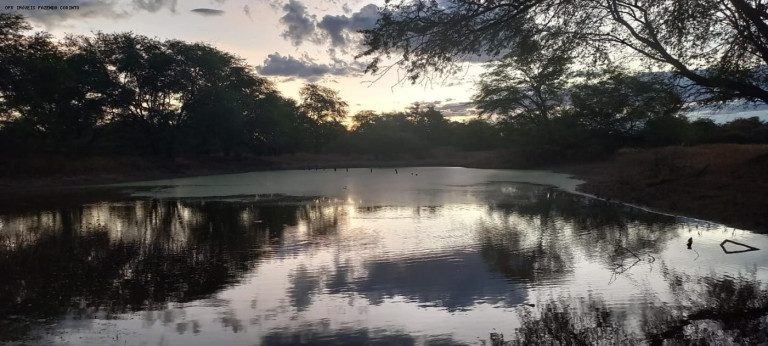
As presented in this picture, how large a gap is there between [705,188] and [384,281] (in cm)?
1408

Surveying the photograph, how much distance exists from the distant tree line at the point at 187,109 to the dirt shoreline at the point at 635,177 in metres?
2.33

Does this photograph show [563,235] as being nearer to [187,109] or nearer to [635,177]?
[635,177]

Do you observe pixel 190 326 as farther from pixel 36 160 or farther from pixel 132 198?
pixel 36 160

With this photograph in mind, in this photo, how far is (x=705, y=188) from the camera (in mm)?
18891

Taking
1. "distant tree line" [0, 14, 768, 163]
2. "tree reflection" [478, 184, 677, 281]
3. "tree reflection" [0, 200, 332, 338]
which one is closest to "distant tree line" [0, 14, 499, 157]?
"distant tree line" [0, 14, 768, 163]

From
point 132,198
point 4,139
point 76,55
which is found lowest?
point 132,198

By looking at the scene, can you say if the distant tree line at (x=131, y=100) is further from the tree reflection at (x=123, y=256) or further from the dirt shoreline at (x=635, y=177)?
the tree reflection at (x=123, y=256)

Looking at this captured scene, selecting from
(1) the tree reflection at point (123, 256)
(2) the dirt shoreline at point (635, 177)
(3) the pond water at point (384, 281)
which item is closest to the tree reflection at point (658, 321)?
(3) the pond water at point (384, 281)

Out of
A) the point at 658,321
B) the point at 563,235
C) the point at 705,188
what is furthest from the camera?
the point at 705,188

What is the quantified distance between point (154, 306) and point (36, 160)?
1465 inches

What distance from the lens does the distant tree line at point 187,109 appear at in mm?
39344

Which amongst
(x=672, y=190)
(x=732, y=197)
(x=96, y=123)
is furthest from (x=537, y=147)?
(x=96, y=123)

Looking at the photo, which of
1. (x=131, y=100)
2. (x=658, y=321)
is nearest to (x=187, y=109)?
(x=131, y=100)

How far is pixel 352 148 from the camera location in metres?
84.4
